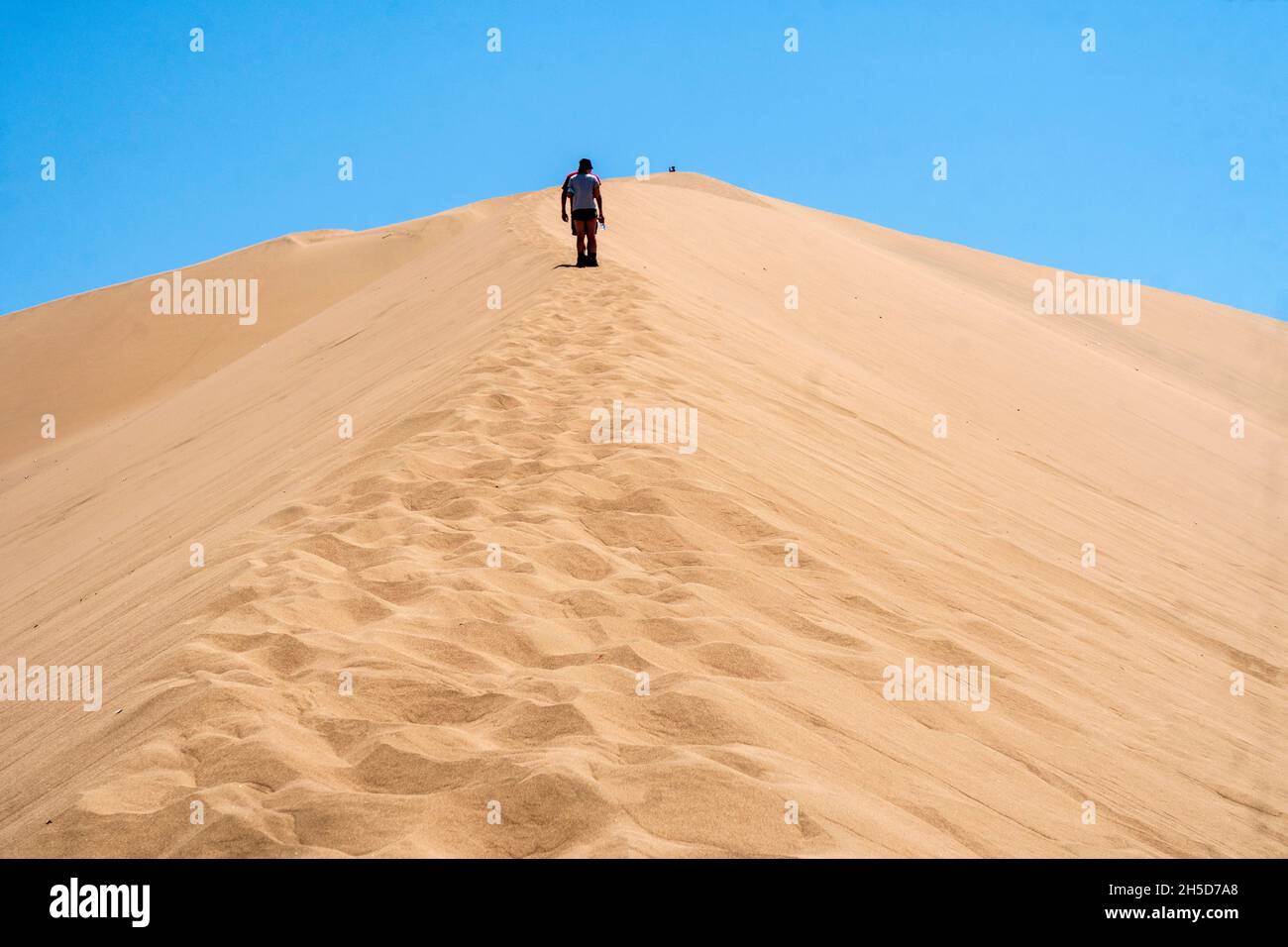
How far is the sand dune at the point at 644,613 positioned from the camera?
3.05m

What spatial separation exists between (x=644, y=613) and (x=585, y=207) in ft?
22.6

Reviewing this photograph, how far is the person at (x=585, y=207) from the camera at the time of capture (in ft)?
33.9

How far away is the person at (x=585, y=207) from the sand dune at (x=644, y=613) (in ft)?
1.44

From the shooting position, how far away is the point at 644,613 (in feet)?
13.6

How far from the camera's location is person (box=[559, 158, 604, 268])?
407 inches

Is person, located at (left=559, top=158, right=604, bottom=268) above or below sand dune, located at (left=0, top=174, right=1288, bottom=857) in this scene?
above

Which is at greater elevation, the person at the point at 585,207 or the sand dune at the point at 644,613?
the person at the point at 585,207

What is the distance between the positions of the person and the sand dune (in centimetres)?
44

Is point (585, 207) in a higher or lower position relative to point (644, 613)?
higher

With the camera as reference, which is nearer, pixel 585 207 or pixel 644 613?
pixel 644 613

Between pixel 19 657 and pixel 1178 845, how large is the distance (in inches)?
210

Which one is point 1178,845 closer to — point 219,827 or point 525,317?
point 219,827

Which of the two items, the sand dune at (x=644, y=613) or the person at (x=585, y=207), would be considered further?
the person at (x=585, y=207)
